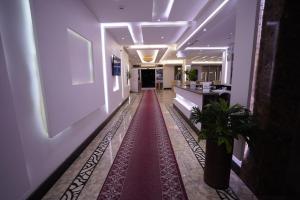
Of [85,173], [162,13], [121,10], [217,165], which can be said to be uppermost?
[162,13]

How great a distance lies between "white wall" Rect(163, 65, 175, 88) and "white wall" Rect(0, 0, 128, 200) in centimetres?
1505

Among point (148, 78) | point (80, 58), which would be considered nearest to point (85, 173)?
point (80, 58)

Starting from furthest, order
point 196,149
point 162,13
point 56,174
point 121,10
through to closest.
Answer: point 162,13 < point 121,10 < point 196,149 < point 56,174

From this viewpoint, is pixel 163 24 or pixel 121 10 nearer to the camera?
pixel 121 10

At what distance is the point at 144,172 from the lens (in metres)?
2.34

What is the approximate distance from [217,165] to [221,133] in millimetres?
484

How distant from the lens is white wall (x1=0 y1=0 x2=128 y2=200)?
4.97ft

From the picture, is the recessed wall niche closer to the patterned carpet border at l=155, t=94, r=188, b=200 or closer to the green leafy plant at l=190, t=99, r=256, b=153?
the patterned carpet border at l=155, t=94, r=188, b=200

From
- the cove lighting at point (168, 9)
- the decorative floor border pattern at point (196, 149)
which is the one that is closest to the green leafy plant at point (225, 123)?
the decorative floor border pattern at point (196, 149)

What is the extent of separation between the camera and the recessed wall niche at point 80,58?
9.41 feet

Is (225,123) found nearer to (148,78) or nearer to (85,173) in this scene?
(85,173)

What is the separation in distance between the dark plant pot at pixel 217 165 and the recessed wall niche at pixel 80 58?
2673 mm

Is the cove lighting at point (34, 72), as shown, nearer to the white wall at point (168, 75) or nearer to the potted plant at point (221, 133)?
the potted plant at point (221, 133)

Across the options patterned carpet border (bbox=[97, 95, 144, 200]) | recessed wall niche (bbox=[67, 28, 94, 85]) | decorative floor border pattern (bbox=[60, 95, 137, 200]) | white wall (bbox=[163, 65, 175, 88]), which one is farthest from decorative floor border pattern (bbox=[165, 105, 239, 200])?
white wall (bbox=[163, 65, 175, 88])
